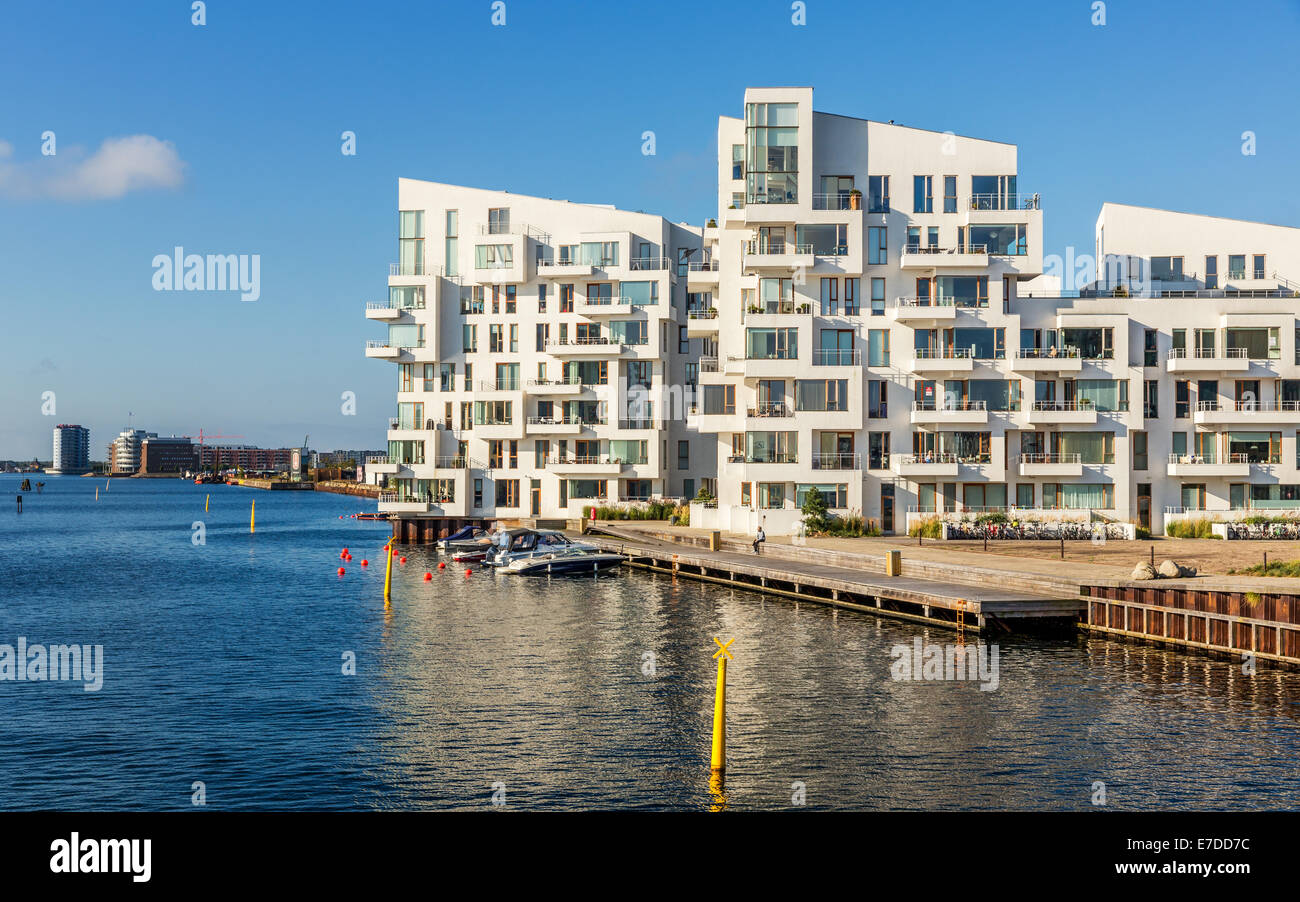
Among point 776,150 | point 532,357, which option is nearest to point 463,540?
point 532,357

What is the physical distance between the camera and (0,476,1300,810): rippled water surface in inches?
884

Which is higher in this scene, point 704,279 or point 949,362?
point 704,279

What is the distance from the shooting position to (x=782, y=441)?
67438 mm

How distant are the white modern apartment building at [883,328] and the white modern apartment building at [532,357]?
2230 centimetres

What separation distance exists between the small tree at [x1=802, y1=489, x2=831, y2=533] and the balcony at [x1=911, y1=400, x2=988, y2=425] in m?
8.51

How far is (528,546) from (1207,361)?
47.4m

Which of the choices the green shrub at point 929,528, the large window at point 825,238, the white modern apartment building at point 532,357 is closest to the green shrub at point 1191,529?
the green shrub at point 929,528

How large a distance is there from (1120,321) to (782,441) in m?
24.0

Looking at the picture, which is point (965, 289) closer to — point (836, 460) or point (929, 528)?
point (836, 460)

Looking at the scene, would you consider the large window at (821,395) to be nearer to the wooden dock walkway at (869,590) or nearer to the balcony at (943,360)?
the balcony at (943,360)

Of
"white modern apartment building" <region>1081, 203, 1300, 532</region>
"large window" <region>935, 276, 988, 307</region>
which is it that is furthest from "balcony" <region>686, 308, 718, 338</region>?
"white modern apartment building" <region>1081, 203, 1300, 532</region>

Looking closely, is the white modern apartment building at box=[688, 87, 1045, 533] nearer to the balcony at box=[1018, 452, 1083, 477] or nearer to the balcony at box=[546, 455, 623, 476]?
the balcony at box=[1018, 452, 1083, 477]

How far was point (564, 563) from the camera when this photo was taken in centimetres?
6562

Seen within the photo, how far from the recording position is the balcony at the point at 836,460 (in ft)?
221
